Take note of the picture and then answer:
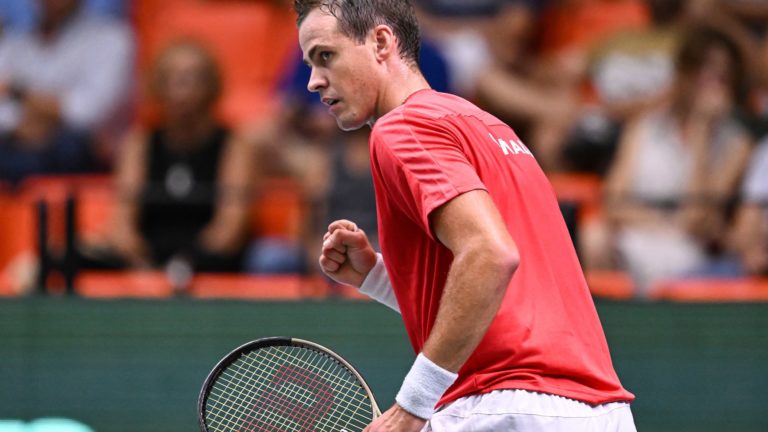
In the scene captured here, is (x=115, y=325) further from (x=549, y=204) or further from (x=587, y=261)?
(x=549, y=204)

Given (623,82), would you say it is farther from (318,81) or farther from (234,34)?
(318,81)

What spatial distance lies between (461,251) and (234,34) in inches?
238

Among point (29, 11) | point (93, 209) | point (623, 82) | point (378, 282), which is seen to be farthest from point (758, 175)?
point (29, 11)

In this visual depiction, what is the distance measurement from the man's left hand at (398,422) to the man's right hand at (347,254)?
708 mm

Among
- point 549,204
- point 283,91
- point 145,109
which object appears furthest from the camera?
point 145,109

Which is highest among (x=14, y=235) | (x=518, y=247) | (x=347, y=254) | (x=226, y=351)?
(x=518, y=247)

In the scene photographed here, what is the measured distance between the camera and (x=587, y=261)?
6961 mm

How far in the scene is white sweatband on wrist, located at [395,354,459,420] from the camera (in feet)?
9.75

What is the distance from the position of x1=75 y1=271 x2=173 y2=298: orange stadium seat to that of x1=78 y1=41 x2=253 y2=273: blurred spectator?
0.23 ft

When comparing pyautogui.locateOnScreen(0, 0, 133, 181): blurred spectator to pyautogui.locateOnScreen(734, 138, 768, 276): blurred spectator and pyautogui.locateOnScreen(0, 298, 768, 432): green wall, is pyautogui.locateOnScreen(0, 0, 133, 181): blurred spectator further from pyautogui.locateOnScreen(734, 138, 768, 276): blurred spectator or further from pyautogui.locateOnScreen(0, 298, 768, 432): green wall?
pyautogui.locateOnScreen(734, 138, 768, 276): blurred spectator

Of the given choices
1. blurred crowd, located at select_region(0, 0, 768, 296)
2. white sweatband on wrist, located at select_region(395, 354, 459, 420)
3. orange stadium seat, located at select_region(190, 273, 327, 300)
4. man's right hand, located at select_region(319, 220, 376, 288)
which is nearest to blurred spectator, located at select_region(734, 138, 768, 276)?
blurred crowd, located at select_region(0, 0, 768, 296)

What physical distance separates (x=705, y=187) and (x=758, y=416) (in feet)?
4.11

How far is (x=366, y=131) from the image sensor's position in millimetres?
7148

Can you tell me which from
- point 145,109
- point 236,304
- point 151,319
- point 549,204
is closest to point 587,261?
point 236,304
